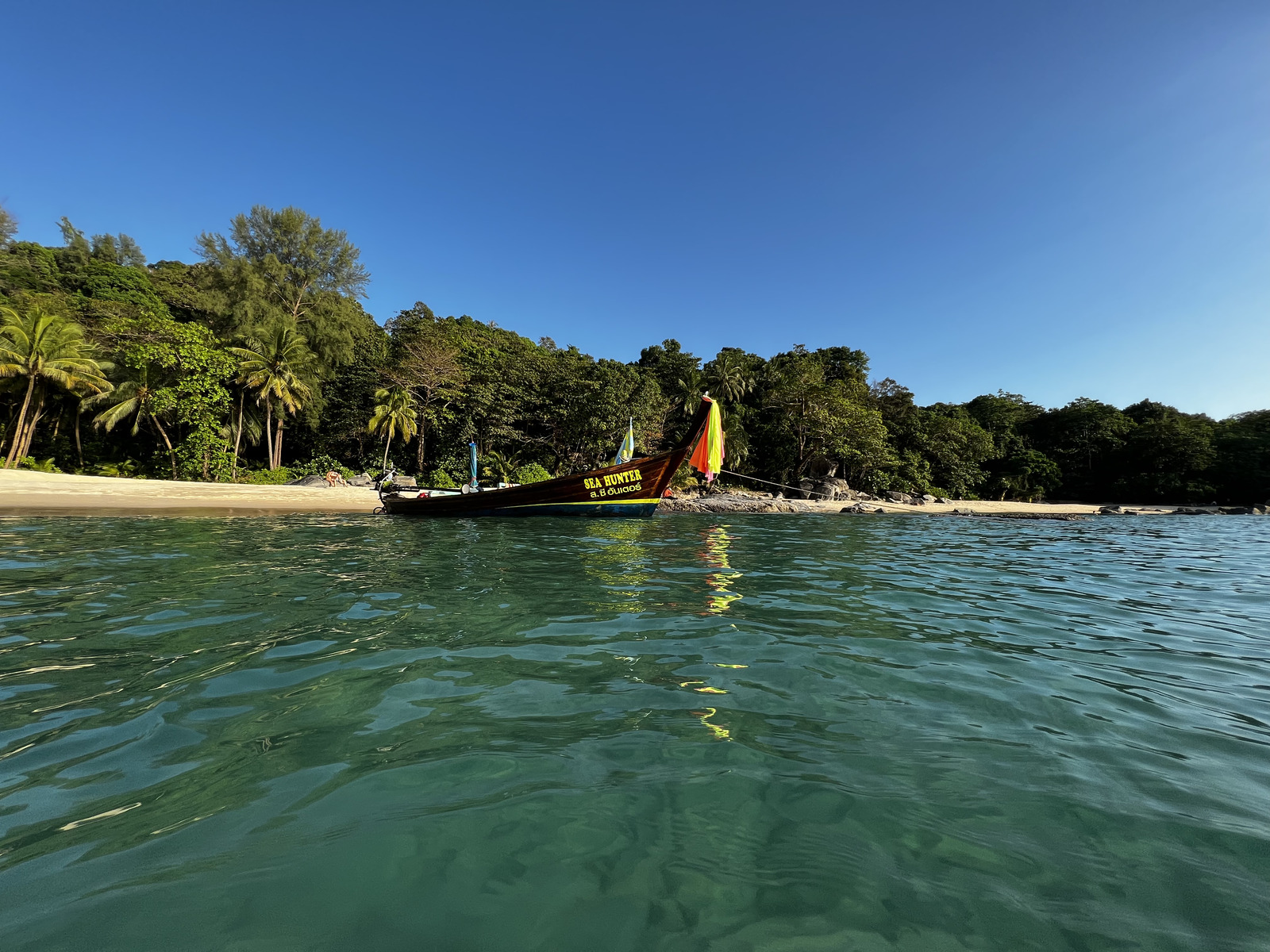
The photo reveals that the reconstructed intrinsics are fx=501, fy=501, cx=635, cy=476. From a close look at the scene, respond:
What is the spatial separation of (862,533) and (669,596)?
11.9 meters

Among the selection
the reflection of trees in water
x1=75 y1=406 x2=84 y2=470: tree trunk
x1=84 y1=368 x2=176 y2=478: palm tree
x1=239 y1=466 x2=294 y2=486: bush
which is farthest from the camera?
x1=239 y1=466 x2=294 y2=486: bush

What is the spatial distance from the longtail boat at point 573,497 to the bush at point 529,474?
41.2ft

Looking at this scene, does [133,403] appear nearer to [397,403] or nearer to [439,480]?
[397,403]

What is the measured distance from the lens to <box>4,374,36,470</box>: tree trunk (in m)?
22.9

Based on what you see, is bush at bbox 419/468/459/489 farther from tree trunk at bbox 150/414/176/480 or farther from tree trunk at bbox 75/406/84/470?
tree trunk at bbox 75/406/84/470

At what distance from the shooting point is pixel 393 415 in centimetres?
2908

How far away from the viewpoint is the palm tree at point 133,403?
2503 centimetres

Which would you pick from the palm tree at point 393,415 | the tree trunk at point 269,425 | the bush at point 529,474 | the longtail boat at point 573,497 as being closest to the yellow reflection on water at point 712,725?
the longtail boat at point 573,497

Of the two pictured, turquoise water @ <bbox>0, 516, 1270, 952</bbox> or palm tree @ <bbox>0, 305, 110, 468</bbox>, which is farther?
palm tree @ <bbox>0, 305, 110, 468</bbox>

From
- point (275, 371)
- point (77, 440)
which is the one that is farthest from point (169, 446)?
point (275, 371)

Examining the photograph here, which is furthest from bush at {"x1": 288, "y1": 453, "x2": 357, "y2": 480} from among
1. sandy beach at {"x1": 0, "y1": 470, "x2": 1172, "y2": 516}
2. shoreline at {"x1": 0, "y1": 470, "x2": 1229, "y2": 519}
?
sandy beach at {"x1": 0, "y1": 470, "x2": 1172, "y2": 516}

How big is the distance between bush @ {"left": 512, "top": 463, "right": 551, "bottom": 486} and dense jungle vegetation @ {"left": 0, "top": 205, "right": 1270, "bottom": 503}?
183 mm

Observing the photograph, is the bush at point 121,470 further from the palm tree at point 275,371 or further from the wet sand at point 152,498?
the wet sand at point 152,498

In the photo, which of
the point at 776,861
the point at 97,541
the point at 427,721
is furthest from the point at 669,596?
the point at 97,541
